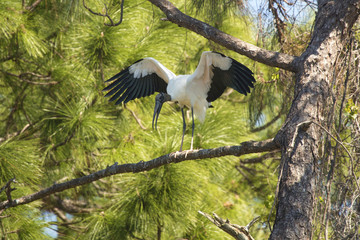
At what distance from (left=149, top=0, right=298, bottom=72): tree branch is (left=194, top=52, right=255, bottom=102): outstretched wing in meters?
0.40

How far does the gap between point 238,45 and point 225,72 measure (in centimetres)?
60

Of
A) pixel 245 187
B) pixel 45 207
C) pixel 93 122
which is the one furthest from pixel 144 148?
pixel 245 187

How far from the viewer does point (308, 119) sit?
1437 millimetres

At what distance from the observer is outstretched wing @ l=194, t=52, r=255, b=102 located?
7.18 feet

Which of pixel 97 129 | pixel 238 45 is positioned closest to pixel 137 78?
pixel 97 129

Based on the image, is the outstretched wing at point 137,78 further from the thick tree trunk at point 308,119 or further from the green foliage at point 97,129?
the thick tree trunk at point 308,119

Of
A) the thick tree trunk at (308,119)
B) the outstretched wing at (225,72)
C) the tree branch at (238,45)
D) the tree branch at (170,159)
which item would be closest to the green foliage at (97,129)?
the outstretched wing at (225,72)

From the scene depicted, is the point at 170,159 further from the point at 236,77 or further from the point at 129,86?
the point at 129,86

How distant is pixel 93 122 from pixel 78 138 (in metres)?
0.22

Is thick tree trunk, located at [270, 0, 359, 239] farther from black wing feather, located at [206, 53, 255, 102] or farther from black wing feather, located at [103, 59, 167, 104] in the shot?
black wing feather, located at [103, 59, 167, 104]

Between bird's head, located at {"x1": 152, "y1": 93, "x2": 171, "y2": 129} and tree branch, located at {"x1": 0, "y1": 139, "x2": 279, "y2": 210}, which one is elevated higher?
bird's head, located at {"x1": 152, "y1": 93, "x2": 171, "y2": 129}

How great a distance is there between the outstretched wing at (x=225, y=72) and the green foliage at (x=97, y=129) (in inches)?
4.6

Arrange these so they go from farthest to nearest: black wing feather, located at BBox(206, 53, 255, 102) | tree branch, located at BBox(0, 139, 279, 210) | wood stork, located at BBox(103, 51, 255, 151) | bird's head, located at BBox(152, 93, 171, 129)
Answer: bird's head, located at BBox(152, 93, 171, 129), wood stork, located at BBox(103, 51, 255, 151), black wing feather, located at BBox(206, 53, 255, 102), tree branch, located at BBox(0, 139, 279, 210)

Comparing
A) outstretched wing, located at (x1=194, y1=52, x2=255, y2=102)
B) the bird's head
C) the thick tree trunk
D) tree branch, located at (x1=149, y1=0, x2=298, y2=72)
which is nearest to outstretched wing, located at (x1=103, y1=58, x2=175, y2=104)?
the bird's head
